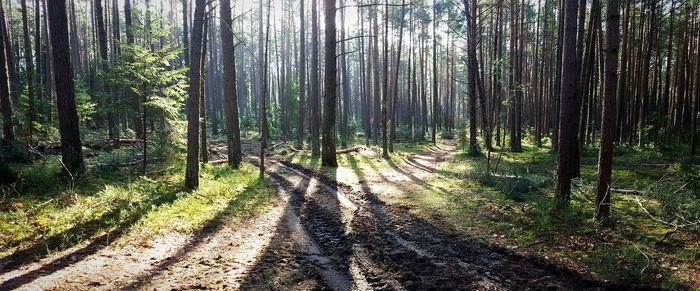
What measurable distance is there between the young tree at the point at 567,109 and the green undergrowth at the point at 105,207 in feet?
21.5

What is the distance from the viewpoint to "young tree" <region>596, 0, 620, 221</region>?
627 cm

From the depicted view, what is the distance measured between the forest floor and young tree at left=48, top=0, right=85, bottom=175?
3712mm

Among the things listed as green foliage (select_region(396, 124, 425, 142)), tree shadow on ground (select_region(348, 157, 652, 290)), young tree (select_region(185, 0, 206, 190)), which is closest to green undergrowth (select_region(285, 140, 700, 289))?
tree shadow on ground (select_region(348, 157, 652, 290))

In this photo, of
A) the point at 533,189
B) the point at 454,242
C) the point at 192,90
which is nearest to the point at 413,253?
the point at 454,242

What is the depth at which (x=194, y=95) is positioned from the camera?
9.44m

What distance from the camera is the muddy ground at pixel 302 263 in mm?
4746

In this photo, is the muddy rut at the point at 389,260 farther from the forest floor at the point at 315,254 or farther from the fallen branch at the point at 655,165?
the fallen branch at the point at 655,165

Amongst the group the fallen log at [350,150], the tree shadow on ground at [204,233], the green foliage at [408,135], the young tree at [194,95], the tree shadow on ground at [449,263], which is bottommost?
the tree shadow on ground at [449,263]

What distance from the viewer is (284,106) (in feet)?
116

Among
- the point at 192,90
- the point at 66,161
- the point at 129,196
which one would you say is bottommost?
Answer: the point at 129,196

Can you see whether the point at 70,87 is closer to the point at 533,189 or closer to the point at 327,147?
the point at 327,147

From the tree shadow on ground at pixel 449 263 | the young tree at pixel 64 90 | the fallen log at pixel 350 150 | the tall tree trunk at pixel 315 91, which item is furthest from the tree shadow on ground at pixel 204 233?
the fallen log at pixel 350 150

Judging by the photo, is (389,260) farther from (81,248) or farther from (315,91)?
(315,91)

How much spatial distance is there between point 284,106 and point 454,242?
99.5 ft
